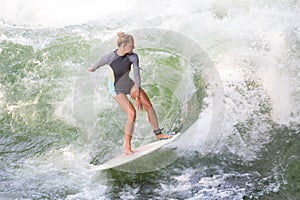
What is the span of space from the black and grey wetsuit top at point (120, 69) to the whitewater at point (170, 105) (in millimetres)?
1136

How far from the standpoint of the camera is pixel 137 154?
5484 mm

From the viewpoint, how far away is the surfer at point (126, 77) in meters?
4.95

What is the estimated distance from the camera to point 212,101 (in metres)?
6.73

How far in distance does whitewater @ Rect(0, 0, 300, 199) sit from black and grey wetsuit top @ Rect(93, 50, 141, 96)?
1136 mm

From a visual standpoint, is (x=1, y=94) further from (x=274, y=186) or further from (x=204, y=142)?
(x=274, y=186)

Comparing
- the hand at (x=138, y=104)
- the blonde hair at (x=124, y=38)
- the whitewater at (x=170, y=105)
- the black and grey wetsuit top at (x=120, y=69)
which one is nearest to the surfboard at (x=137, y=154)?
the whitewater at (x=170, y=105)

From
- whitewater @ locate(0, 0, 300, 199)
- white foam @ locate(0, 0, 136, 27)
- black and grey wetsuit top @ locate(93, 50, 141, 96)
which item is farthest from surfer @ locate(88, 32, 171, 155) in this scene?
white foam @ locate(0, 0, 136, 27)

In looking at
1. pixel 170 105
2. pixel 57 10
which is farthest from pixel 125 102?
pixel 57 10

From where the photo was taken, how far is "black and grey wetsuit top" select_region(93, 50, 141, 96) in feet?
16.6

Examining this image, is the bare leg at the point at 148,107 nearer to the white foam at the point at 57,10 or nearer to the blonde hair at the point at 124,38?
the blonde hair at the point at 124,38

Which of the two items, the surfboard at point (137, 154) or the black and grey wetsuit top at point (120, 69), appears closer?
the black and grey wetsuit top at point (120, 69)

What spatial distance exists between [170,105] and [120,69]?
1.82 m

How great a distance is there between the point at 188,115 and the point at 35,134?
2.46 m

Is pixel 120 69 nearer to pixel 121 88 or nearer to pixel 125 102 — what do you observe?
pixel 121 88
